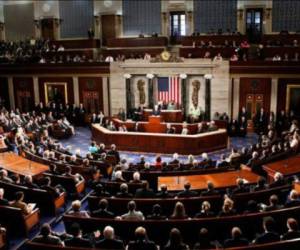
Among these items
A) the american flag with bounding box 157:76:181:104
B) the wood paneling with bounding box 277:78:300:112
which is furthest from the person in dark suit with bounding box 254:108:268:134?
the american flag with bounding box 157:76:181:104

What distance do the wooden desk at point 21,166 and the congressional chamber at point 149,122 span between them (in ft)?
0.22

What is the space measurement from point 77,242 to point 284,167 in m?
6.38

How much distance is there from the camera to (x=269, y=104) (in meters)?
19.2

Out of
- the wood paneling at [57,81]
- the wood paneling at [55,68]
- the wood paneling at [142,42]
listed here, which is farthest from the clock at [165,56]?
the wood paneling at [57,81]

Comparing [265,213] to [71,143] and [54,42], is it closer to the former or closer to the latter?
[71,143]

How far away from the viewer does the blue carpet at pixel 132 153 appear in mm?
15344

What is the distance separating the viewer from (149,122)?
1748 centimetres

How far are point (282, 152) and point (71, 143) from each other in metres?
9.70

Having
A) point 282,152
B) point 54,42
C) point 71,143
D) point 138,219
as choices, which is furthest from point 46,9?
point 138,219

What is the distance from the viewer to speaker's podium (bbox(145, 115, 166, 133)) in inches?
682

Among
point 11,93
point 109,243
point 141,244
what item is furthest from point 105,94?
point 141,244

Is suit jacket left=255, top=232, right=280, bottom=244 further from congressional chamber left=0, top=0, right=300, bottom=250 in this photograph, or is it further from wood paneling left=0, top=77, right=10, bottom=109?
wood paneling left=0, top=77, right=10, bottom=109

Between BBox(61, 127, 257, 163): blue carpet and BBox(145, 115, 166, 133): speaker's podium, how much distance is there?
172cm

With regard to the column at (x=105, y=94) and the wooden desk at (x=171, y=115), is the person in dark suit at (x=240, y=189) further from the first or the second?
the column at (x=105, y=94)
